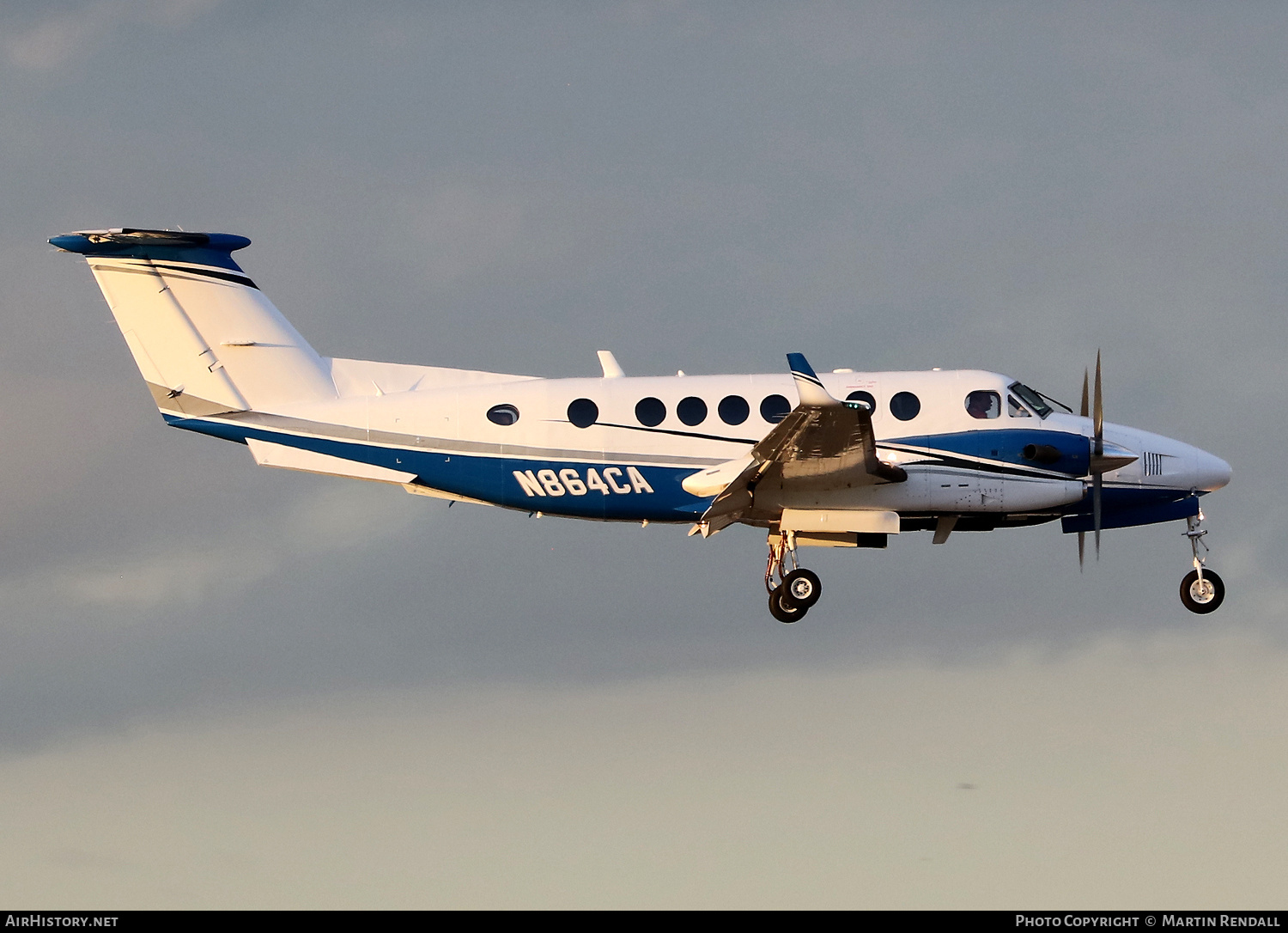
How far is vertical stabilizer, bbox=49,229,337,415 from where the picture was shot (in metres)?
25.6

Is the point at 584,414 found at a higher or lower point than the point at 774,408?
lower

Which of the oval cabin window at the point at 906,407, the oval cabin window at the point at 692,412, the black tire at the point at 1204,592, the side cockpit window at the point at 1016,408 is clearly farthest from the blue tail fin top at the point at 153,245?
the black tire at the point at 1204,592

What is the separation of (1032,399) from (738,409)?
176 inches

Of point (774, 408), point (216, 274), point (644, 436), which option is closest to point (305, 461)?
point (216, 274)

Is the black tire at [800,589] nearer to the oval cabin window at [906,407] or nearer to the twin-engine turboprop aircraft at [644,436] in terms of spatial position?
the twin-engine turboprop aircraft at [644,436]

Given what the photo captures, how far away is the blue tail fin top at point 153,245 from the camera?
2558cm

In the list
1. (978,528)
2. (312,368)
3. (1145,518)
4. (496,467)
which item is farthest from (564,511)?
(1145,518)

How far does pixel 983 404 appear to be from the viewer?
25.0m

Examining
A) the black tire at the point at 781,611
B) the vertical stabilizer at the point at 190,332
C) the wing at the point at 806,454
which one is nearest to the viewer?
the wing at the point at 806,454

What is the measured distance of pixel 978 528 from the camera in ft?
83.6

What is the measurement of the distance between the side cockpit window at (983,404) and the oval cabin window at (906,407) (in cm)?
76

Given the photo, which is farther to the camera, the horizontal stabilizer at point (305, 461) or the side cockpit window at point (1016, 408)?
the horizontal stabilizer at point (305, 461)

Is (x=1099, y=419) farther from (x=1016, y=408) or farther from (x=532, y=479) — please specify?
(x=532, y=479)

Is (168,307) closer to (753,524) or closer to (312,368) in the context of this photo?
(312,368)
